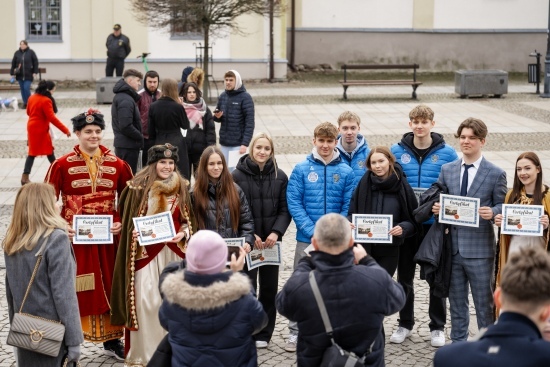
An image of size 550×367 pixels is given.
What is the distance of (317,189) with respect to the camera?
26.2 feet

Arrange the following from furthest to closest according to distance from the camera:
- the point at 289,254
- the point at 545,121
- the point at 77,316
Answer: the point at 545,121 < the point at 289,254 < the point at 77,316

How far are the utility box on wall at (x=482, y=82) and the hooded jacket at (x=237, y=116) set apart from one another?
48.9ft

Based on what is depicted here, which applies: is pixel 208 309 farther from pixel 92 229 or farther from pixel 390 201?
pixel 390 201

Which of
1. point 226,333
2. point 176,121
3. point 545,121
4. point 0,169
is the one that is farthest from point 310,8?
point 226,333

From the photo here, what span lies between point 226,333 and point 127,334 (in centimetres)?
265

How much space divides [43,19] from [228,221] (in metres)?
27.1

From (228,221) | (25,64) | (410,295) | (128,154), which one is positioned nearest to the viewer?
(228,221)

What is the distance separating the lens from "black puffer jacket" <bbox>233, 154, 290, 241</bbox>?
7.99 meters

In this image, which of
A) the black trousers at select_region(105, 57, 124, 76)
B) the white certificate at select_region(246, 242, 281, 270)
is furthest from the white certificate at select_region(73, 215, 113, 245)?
the black trousers at select_region(105, 57, 124, 76)

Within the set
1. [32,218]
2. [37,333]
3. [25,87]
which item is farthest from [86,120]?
[25,87]

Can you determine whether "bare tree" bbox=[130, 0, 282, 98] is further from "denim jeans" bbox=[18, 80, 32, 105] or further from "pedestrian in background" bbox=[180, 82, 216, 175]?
"pedestrian in background" bbox=[180, 82, 216, 175]

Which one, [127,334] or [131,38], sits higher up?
[131,38]

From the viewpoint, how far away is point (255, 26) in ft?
109

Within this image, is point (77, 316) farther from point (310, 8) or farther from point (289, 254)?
point (310, 8)
